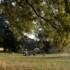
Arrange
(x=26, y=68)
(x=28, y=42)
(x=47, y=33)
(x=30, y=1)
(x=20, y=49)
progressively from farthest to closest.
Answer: (x=28, y=42)
(x=20, y=49)
(x=47, y=33)
(x=30, y=1)
(x=26, y=68)

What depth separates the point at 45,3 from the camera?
2056cm

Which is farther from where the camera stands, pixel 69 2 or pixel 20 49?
pixel 20 49

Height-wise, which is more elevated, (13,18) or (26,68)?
(13,18)

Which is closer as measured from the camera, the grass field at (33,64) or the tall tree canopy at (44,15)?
the grass field at (33,64)

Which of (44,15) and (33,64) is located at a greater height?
(44,15)

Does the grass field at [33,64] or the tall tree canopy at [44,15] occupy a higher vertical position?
the tall tree canopy at [44,15]

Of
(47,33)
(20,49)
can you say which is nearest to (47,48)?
(20,49)

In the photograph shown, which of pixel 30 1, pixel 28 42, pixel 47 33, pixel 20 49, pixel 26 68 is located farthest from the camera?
pixel 28 42

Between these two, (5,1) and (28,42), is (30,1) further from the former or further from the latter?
(28,42)

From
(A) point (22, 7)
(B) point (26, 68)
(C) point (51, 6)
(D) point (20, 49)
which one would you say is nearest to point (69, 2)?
(C) point (51, 6)

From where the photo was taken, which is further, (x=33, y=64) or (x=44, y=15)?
(x=33, y=64)

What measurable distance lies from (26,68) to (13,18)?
3825 millimetres

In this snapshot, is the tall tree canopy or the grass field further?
the tall tree canopy

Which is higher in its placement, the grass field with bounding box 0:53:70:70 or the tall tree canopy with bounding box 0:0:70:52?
the tall tree canopy with bounding box 0:0:70:52
